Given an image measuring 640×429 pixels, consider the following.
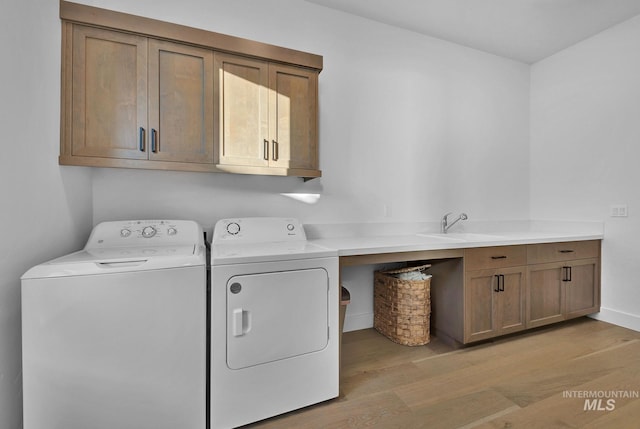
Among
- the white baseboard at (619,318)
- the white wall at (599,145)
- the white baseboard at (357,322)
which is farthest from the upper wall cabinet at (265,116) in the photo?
the white baseboard at (619,318)

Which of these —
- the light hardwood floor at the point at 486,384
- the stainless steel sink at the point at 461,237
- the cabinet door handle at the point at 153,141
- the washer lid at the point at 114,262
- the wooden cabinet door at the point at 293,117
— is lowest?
the light hardwood floor at the point at 486,384

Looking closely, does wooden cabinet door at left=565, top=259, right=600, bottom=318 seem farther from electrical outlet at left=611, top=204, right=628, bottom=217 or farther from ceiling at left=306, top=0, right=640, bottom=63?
ceiling at left=306, top=0, right=640, bottom=63

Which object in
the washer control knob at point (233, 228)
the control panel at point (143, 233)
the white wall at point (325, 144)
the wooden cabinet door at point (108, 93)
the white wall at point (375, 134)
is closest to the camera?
the white wall at point (325, 144)

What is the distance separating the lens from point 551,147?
10.4 feet

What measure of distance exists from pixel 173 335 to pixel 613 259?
3646 millimetres

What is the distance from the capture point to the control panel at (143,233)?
5.33 feet

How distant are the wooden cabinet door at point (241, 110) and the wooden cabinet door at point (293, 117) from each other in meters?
0.05

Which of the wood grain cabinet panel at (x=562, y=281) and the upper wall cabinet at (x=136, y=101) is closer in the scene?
the upper wall cabinet at (x=136, y=101)

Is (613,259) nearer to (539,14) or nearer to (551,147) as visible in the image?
(551,147)

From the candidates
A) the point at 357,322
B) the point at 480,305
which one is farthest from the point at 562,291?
the point at 357,322

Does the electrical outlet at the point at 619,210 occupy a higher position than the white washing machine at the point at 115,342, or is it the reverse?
the electrical outlet at the point at 619,210

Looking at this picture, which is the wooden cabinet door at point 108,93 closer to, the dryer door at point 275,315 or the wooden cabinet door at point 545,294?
the dryer door at point 275,315

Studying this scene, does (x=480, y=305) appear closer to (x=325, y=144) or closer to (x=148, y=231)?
(x=325, y=144)

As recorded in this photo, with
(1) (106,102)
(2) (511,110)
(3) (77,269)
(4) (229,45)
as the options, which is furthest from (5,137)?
(2) (511,110)
